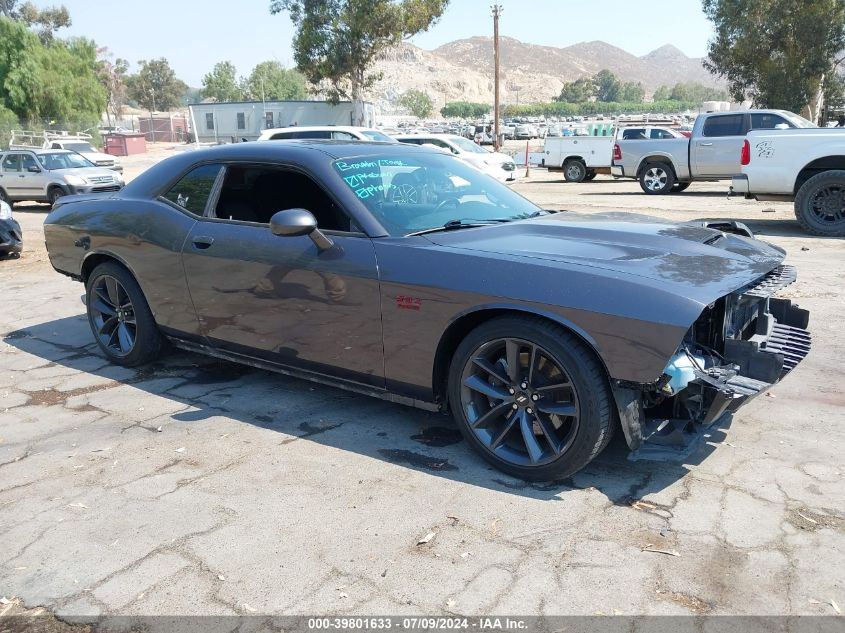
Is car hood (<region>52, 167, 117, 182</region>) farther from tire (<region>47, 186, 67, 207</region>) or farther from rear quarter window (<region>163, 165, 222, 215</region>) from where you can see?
rear quarter window (<region>163, 165, 222, 215</region>)

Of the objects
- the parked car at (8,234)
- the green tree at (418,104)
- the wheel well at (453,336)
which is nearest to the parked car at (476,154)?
the parked car at (8,234)

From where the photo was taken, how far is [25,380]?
528cm

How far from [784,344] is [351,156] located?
255 centimetres

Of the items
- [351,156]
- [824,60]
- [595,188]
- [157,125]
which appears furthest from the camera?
[157,125]

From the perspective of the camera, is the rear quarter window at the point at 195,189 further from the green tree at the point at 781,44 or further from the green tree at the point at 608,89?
the green tree at the point at 608,89

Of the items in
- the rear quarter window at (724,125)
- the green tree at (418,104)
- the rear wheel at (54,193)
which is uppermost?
the green tree at (418,104)

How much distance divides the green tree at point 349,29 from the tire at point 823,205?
3390cm

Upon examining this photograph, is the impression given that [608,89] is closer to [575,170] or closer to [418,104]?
[418,104]

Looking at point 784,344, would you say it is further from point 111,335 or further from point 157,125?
point 157,125

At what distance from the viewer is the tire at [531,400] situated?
3.20 metres

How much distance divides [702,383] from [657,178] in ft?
52.2

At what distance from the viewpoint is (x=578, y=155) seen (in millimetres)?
23359

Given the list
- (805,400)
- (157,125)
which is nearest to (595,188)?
(805,400)

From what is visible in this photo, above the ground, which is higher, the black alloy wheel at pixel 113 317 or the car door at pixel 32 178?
the car door at pixel 32 178
